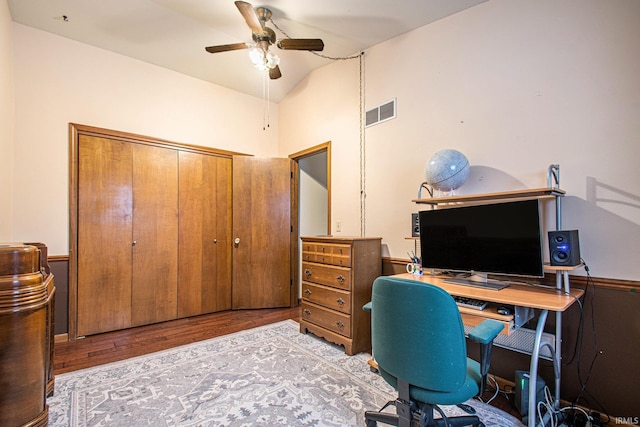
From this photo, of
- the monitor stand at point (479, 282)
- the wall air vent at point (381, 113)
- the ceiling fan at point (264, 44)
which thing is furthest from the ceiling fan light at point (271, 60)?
the monitor stand at point (479, 282)

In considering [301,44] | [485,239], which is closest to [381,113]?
[301,44]

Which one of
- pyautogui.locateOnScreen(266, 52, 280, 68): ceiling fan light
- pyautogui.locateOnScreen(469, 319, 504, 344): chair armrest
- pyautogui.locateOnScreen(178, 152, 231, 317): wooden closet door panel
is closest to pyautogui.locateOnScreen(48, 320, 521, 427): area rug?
pyautogui.locateOnScreen(469, 319, 504, 344): chair armrest

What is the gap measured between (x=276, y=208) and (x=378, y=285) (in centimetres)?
303

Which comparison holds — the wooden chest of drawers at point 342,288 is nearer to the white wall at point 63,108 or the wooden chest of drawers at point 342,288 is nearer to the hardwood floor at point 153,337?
the hardwood floor at point 153,337

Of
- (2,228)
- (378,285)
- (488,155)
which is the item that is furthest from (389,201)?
(2,228)

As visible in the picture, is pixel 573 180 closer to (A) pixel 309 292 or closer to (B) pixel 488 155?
(B) pixel 488 155

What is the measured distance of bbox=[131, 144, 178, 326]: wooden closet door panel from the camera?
11.3 ft

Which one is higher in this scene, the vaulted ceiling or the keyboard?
the vaulted ceiling

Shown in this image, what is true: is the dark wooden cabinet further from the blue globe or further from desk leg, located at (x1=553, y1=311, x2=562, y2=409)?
desk leg, located at (x1=553, y1=311, x2=562, y2=409)

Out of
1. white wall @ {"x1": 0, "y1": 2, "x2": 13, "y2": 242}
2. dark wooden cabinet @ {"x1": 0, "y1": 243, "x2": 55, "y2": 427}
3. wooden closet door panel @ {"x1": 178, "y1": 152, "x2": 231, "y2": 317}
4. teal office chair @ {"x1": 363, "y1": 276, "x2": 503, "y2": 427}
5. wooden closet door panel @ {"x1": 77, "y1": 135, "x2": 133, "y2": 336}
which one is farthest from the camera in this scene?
wooden closet door panel @ {"x1": 178, "y1": 152, "x2": 231, "y2": 317}

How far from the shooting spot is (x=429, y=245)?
2.36m

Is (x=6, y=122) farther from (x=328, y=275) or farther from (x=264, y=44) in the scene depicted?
(x=328, y=275)

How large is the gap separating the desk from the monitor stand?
6cm

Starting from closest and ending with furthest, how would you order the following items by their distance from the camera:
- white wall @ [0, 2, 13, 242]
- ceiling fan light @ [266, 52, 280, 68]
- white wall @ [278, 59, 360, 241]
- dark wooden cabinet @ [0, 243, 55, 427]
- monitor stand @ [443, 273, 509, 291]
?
1. dark wooden cabinet @ [0, 243, 55, 427]
2. monitor stand @ [443, 273, 509, 291]
3. white wall @ [0, 2, 13, 242]
4. ceiling fan light @ [266, 52, 280, 68]
5. white wall @ [278, 59, 360, 241]
